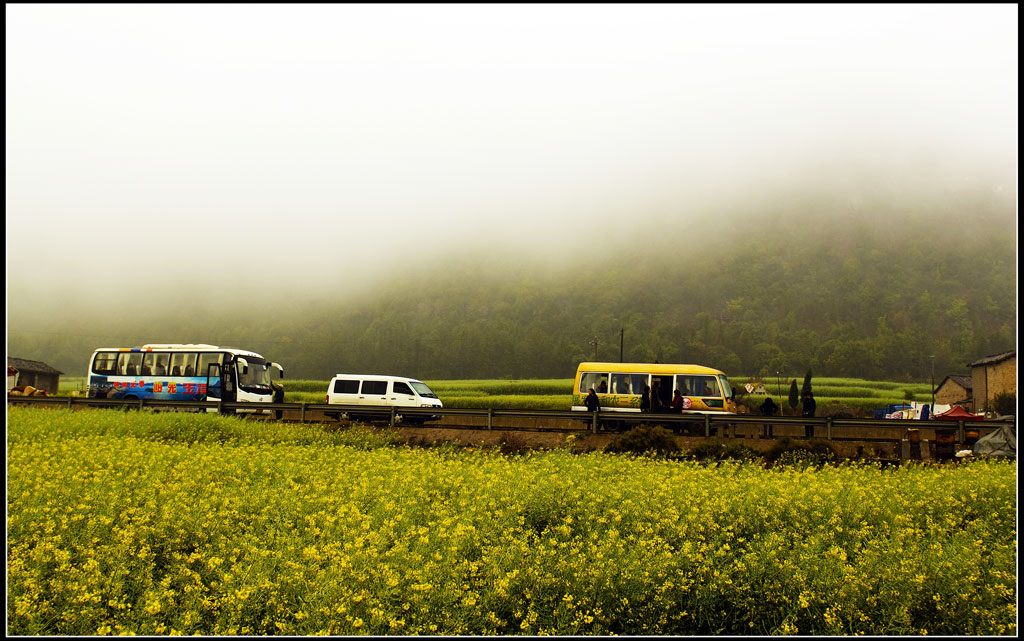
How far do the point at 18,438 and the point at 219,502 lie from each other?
10181 millimetres

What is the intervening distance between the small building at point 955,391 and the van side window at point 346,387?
236 ft

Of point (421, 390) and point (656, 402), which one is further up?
point (421, 390)

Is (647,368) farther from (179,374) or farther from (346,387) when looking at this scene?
(179,374)

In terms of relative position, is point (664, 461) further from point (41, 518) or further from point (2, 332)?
point (2, 332)

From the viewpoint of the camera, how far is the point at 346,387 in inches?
1260

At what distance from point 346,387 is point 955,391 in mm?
79486

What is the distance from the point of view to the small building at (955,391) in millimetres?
79312

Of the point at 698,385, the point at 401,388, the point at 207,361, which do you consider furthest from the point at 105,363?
the point at 698,385

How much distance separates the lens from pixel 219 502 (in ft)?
34.8

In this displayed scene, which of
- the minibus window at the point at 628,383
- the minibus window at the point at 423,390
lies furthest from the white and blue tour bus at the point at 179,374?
the minibus window at the point at 628,383

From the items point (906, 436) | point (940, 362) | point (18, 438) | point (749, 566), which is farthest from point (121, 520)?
point (940, 362)

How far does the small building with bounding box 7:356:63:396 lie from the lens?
80.1 m

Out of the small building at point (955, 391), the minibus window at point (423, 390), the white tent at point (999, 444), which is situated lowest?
the white tent at point (999, 444)

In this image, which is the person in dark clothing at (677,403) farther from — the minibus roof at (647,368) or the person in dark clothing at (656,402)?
the minibus roof at (647,368)
